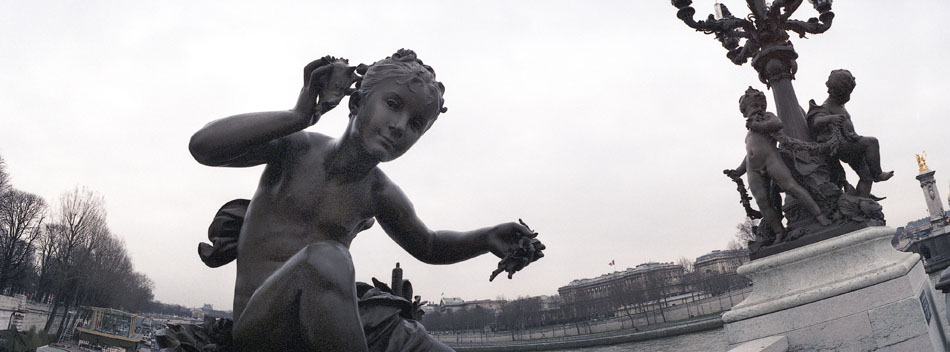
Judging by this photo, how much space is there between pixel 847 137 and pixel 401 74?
7172 millimetres

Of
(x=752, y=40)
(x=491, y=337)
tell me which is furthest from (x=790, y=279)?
(x=491, y=337)

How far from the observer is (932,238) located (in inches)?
1094

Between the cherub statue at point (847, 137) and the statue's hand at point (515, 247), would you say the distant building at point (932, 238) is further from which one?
the statue's hand at point (515, 247)

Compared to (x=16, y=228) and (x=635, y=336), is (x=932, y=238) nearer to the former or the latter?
(x=635, y=336)

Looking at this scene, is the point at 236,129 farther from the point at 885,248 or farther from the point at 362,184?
the point at 885,248

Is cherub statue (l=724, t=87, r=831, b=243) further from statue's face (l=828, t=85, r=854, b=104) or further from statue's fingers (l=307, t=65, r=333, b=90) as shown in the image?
statue's fingers (l=307, t=65, r=333, b=90)

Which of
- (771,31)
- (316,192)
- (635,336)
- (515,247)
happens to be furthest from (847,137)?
(635,336)

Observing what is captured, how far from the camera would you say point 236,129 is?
1389 mm

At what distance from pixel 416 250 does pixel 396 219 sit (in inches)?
6.4

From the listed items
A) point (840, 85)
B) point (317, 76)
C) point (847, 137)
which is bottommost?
point (317, 76)

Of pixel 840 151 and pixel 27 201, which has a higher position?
pixel 27 201

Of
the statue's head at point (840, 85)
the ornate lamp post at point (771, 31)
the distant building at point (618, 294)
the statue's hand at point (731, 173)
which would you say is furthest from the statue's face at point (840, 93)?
the distant building at point (618, 294)

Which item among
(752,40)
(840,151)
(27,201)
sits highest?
(27,201)

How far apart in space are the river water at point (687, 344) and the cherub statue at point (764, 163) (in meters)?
5.56
